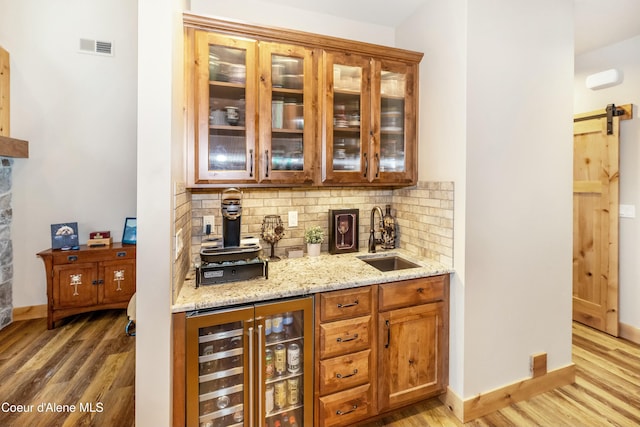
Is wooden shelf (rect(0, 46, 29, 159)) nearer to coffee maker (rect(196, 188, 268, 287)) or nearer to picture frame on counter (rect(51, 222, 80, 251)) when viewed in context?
picture frame on counter (rect(51, 222, 80, 251))

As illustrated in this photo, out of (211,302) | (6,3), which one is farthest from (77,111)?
(211,302)

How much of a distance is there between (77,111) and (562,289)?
4.93 m

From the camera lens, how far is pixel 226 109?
6.13 ft

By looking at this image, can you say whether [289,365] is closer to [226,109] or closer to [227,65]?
[226,109]

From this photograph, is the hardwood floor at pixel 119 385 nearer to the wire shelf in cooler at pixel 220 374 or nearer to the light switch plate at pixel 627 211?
the wire shelf in cooler at pixel 220 374

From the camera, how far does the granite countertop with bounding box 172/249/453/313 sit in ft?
4.90

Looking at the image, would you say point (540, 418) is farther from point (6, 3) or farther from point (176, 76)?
point (6, 3)

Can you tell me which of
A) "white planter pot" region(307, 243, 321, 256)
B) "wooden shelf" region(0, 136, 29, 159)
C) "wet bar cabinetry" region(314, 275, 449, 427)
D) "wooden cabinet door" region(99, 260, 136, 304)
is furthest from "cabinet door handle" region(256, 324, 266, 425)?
"wooden shelf" region(0, 136, 29, 159)

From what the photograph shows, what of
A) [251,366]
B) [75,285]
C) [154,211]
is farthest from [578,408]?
[75,285]

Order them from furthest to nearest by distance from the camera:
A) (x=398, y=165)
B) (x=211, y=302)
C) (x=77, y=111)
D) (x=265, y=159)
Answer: (x=77, y=111) < (x=398, y=165) < (x=265, y=159) < (x=211, y=302)

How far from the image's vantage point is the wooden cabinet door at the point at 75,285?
3.11 m

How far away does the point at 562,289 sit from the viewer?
7.28 feet

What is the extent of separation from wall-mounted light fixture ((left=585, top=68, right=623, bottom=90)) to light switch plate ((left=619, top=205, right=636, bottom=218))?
120 cm

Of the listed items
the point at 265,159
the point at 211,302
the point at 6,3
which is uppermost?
the point at 6,3
